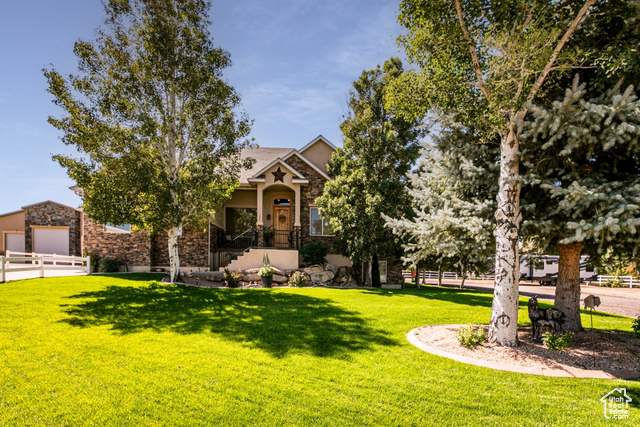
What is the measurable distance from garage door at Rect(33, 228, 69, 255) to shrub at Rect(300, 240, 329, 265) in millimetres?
15974

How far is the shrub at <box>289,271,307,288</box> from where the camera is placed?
49.1 ft

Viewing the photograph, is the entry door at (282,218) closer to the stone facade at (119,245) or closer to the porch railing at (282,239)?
the porch railing at (282,239)

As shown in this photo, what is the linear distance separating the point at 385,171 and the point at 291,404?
1223cm

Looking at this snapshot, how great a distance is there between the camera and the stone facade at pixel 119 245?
16.8 m

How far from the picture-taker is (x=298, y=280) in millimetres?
15016

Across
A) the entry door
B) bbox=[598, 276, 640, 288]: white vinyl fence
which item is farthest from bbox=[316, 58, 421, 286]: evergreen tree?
bbox=[598, 276, 640, 288]: white vinyl fence

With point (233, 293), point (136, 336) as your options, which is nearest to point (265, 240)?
point (233, 293)

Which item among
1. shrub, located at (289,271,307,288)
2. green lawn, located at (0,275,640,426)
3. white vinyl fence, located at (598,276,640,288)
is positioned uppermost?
green lawn, located at (0,275,640,426)

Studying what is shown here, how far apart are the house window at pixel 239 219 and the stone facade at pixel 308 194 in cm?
309

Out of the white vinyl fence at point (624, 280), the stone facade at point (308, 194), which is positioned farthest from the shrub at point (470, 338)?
the white vinyl fence at point (624, 280)

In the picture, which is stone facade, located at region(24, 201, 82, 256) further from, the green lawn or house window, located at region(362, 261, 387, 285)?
house window, located at region(362, 261, 387, 285)

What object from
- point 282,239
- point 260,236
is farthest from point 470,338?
point 282,239

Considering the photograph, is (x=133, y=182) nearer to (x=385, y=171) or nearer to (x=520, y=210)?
(x=385, y=171)

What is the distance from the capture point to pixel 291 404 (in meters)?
3.87
